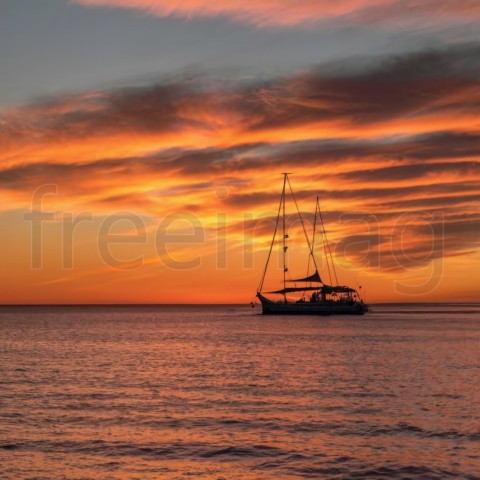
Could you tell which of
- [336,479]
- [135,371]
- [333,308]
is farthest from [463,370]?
[333,308]

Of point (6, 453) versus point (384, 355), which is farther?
point (384, 355)

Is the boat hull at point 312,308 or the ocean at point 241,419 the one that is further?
the boat hull at point 312,308

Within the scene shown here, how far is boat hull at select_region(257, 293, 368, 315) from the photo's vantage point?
181125mm

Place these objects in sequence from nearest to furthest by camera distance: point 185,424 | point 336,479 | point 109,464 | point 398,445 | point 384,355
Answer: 1. point 336,479
2. point 109,464
3. point 398,445
4. point 185,424
5. point 384,355

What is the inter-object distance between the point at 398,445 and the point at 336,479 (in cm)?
549

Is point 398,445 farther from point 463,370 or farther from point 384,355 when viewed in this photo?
point 384,355

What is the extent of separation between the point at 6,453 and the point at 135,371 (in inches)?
1162

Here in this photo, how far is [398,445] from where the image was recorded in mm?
25844

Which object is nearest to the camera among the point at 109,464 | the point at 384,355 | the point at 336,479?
the point at 336,479

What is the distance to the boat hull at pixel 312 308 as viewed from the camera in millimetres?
181125

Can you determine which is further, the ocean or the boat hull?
the boat hull

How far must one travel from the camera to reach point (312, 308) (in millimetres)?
181000

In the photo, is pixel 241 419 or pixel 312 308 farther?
pixel 312 308

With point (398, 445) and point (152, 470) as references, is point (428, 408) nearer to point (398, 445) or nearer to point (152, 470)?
point (398, 445)
